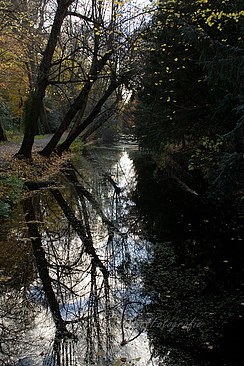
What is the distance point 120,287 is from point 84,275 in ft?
2.27

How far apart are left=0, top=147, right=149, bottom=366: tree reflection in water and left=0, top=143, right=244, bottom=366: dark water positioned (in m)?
0.02

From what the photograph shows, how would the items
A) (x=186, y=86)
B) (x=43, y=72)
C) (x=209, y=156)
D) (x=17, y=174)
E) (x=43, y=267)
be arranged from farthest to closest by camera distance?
(x=186, y=86), (x=43, y=72), (x=209, y=156), (x=17, y=174), (x=43, y=267)

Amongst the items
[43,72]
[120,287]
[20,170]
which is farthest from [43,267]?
[43,72]

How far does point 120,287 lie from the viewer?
4.69 meters

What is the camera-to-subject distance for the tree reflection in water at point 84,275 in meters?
3.45

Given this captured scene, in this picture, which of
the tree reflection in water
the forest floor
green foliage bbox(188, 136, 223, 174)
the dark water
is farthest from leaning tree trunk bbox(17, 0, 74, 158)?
green foliage bbox(188, 136, 223, 174)

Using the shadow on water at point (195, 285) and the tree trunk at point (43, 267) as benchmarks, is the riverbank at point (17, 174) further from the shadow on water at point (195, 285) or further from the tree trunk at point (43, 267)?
the shadow on water at point (195, 285)

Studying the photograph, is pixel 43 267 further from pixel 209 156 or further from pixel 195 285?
pixel 209 156

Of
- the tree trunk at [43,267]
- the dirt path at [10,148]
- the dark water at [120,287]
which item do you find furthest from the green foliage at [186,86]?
the dirt path at [10,148]

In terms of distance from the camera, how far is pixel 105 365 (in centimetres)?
312

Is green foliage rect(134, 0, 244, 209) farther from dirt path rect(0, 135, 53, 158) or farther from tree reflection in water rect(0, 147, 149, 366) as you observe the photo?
dirt path rect(0, 135, 53, 158)

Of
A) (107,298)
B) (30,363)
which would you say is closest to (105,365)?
(30,363)

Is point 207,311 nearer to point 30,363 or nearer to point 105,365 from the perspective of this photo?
point 105,365

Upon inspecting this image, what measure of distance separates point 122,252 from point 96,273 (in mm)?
966
